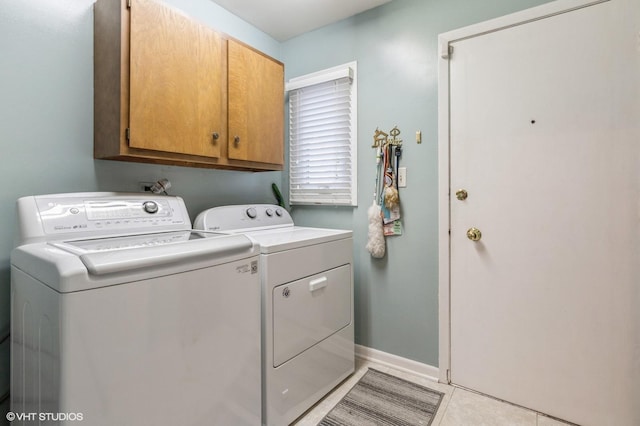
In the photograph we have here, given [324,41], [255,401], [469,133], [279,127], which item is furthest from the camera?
[324,41]

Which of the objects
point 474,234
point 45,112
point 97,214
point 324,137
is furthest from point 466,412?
point 45,112

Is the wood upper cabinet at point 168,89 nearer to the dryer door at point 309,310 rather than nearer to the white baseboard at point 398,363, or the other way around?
the dryer door at point 309,310

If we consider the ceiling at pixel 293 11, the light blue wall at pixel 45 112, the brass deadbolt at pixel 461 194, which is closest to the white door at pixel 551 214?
the brass deadbolt at pixel 461 194

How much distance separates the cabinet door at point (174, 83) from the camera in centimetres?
139

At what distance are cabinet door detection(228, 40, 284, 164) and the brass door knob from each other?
1261 mm

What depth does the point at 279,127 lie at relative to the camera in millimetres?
2119

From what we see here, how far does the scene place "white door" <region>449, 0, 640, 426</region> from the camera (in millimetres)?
1432

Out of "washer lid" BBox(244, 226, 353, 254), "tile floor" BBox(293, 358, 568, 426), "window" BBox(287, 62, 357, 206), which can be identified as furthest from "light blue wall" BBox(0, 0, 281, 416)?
"tile floor" BBox(293, 358, 568, 426)

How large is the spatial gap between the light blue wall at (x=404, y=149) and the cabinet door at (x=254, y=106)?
1.79 feet

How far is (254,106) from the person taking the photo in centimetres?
193

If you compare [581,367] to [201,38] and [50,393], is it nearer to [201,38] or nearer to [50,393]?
[50,393]

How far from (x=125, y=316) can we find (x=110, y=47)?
3.99 ft

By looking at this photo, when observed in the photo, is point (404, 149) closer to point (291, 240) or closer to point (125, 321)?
point (291, 240)

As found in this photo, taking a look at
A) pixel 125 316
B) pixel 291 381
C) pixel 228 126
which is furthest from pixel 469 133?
pixel 125 316
